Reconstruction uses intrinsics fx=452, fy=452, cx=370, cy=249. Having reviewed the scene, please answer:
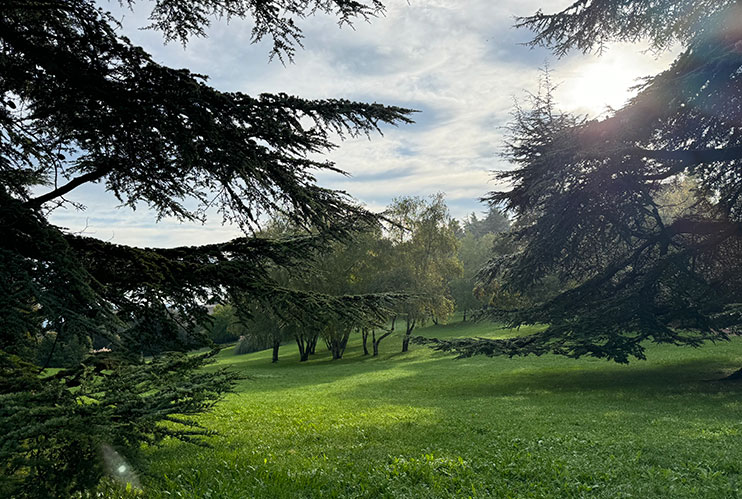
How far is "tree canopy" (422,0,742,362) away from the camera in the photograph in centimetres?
1334

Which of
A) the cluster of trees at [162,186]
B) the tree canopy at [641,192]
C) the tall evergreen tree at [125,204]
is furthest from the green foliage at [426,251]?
the tall evergreen tree at [125,204]

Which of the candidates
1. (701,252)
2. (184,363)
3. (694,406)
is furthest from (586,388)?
(184,363)

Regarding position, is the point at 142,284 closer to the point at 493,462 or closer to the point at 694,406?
the point at 493,462

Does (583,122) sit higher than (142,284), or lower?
higher

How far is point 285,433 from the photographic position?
891 cm

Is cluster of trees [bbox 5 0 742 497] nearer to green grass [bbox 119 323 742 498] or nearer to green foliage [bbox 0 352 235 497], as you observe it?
green foliage [bbox 0 352 235 497]

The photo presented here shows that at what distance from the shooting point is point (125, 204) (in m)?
7.21

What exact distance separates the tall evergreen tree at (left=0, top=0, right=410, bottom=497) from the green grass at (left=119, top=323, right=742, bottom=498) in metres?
1.35

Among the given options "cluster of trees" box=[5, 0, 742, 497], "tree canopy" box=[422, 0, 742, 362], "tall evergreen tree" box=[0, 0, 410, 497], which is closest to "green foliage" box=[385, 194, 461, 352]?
"tree canopy" box=[422, 0, 742, 362]

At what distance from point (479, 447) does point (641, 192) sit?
12744mm

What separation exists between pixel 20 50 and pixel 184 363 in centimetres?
440

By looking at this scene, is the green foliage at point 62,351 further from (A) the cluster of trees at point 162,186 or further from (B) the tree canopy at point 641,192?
(B) the tree canopy at point 641,192

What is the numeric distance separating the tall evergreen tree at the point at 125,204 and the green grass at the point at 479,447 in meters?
1.35

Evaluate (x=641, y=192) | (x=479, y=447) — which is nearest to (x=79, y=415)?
(x=479, y=447)
